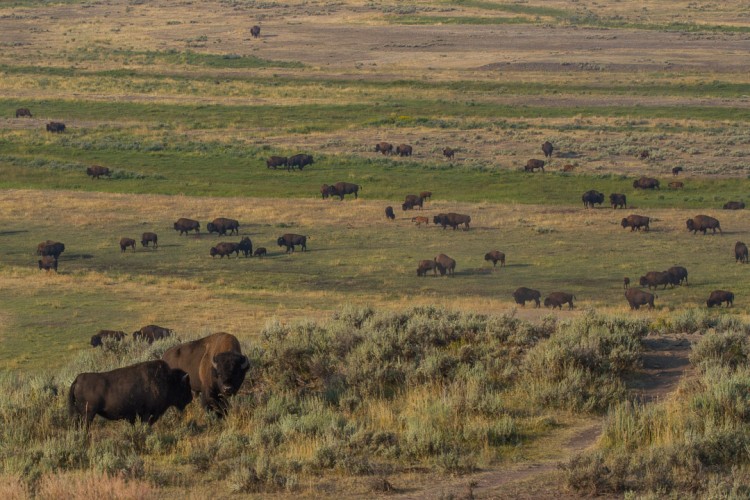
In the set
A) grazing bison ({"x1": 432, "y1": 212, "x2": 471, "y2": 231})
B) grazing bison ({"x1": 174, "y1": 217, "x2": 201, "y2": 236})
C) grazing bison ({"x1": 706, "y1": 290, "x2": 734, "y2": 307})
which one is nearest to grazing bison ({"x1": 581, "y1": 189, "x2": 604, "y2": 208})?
grazing bison ({"x1": 432, "y1": 212, "x2": 471, "y2": 231})

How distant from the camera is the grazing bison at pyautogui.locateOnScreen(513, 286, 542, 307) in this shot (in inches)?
1358

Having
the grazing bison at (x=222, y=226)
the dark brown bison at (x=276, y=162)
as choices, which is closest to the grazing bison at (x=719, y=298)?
the grazing bison at (x=222, y=226)

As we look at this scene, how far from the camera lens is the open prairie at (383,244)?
11188mm

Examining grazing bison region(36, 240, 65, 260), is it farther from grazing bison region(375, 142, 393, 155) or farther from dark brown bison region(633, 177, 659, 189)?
dark brown bison region(633, 177, 659, 189)

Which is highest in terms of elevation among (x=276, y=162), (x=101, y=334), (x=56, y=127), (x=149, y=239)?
(x=56, y=127)

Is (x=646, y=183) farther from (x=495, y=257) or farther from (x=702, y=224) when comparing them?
(x=495, y=257)

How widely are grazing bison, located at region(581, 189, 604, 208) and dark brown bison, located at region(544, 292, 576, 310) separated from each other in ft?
57.2

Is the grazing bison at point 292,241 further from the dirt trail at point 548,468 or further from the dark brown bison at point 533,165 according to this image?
the dirt trail at point 548,468

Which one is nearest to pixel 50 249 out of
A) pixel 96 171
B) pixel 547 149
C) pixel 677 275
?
pixel 96 171

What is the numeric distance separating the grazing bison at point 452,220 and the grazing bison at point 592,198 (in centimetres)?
672

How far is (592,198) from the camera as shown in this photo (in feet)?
167

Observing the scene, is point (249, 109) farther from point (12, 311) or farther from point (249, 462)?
point (249, 462)

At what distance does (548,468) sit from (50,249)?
33719 mm

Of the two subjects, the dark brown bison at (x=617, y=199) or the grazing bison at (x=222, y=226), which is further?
the dark brown bison at (x=617, y=199)
